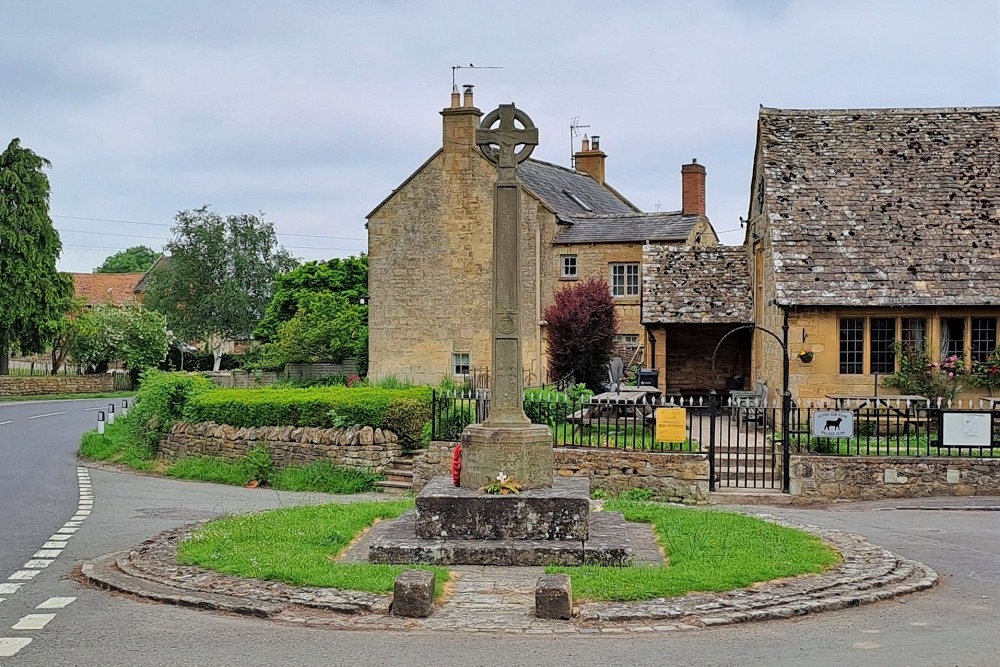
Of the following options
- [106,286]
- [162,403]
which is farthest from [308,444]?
A: [106,286]

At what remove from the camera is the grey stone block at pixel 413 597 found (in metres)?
10.1

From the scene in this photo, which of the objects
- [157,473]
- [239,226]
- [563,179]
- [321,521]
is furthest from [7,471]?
[239,226]

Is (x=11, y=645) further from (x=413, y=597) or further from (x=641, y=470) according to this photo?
(x=641, y=470)

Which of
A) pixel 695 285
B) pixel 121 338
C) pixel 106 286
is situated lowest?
pixel 121 338

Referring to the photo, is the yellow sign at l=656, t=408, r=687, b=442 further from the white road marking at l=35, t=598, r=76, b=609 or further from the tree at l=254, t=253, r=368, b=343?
the tree at l=254, t=253, r=368, b=343

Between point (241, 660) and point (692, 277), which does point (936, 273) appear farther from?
point (241, 660)

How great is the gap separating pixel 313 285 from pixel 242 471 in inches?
1339

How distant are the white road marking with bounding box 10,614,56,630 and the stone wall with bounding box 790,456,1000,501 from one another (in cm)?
1255

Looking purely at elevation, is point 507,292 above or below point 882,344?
above

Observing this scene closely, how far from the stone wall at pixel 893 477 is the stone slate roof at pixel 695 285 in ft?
34.2

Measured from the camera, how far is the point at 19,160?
5691 cm

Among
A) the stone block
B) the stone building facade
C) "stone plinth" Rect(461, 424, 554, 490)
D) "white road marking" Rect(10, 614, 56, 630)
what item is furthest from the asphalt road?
the stone building facade

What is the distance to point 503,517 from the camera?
41.9ft

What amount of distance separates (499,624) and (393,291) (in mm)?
31333
